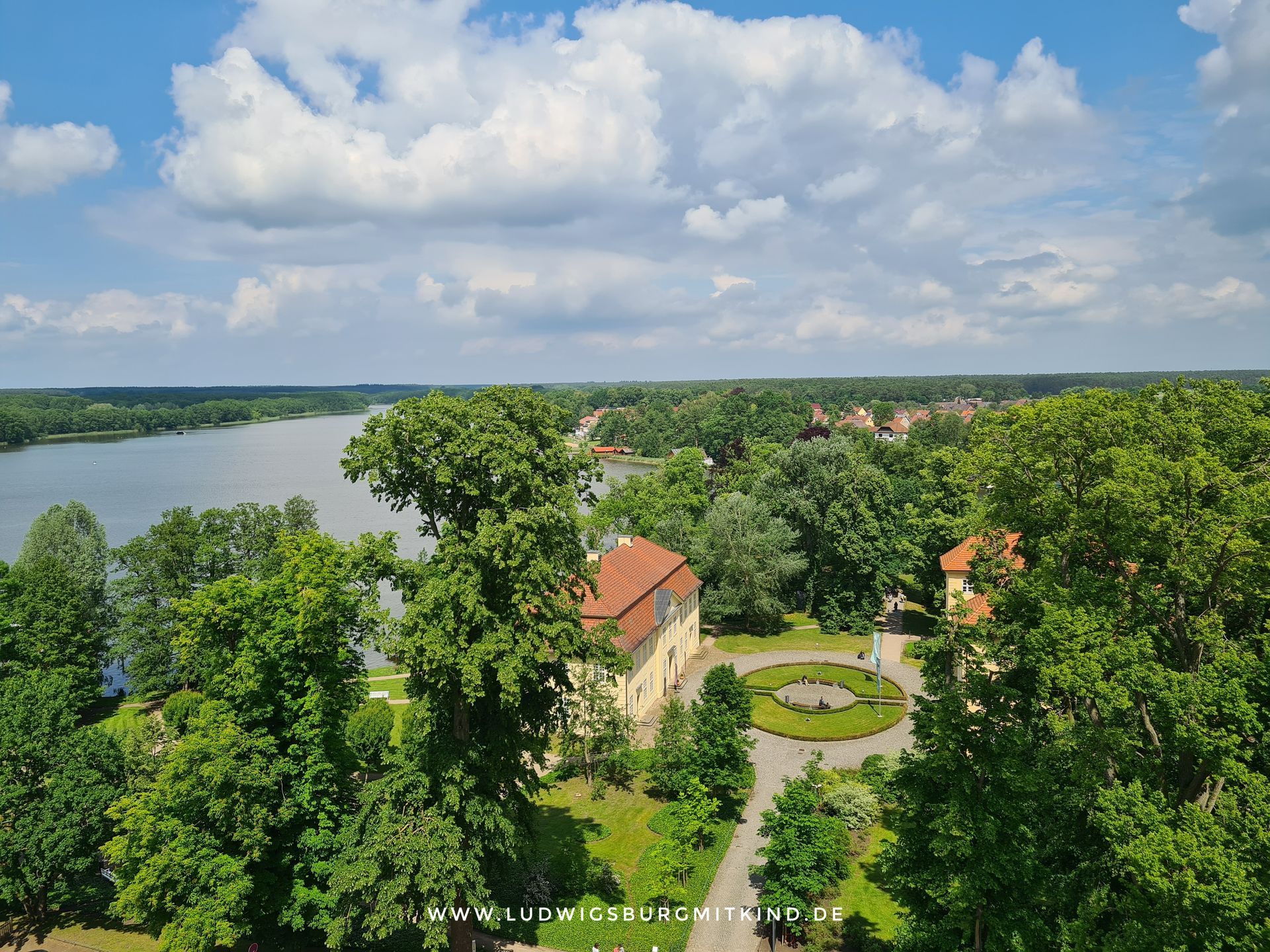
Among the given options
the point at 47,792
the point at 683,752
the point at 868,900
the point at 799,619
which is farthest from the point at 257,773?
the point at 799,619

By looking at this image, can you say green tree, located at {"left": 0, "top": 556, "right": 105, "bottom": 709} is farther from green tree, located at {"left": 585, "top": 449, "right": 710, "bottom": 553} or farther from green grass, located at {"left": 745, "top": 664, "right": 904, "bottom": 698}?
green grass, located at {"left": 745, "top": 664, "right": 904, "bottom": 698}

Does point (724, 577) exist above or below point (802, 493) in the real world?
below

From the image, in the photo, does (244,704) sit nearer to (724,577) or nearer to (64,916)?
(64,916)

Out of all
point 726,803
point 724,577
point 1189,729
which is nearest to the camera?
point 1189,729

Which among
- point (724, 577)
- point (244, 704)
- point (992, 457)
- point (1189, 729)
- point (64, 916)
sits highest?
point (992, 457)

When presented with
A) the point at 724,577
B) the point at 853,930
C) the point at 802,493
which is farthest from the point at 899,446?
the point at 853,930

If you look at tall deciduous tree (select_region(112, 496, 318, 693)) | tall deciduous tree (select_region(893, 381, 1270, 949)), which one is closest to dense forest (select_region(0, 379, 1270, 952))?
tall deciduous tree (select_region(893, 381, 1270, 949))

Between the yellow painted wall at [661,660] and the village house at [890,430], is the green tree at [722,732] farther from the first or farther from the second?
the village house at [890,430]
